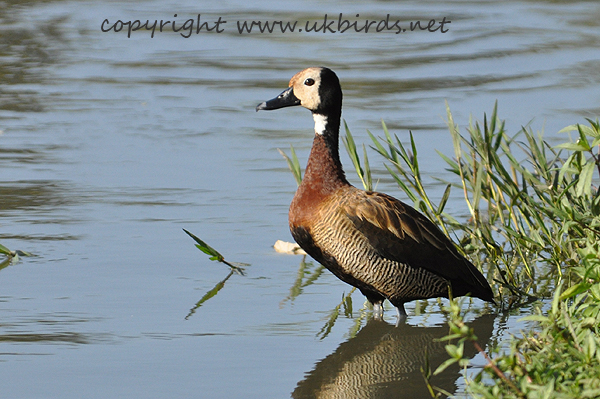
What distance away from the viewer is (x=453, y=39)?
12305 millimetres

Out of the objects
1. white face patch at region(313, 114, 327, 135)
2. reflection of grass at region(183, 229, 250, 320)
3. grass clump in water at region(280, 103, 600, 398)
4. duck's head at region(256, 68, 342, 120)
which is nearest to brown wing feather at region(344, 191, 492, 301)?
grass clump in water at region(280, 103, 600, 398)

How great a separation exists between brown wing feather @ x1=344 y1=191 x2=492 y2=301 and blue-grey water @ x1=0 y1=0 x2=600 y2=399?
22cm

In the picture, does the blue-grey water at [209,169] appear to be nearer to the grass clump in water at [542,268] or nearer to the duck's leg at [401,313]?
the duck's leg at [401,313]

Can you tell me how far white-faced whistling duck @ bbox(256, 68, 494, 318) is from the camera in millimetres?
4836

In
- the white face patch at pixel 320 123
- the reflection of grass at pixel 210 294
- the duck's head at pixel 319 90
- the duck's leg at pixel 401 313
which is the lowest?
the reflection of grass at pixel 210 294

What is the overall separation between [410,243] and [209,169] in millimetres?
3008

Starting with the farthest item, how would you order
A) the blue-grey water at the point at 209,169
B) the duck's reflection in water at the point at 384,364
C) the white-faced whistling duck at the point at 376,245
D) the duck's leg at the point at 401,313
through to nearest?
the duck's leg at the point at 401,313
the white-faced whistling duck at the point at 376,245
the blue-grey water at the point at 209,169
the duck's reflection in water at the point at 384,364

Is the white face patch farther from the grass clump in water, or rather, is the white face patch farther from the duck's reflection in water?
the duck's reflection in water

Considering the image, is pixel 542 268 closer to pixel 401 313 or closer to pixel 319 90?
pixel 401 313

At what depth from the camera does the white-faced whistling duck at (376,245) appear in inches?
190

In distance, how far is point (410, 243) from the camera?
16.1 ft

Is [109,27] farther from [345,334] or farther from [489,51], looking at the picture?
[345,334]

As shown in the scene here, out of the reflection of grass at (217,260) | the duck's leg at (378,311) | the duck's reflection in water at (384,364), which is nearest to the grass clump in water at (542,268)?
the duck's reflection in water at (384,364)

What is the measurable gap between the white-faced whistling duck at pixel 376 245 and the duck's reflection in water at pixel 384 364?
0.69ft
